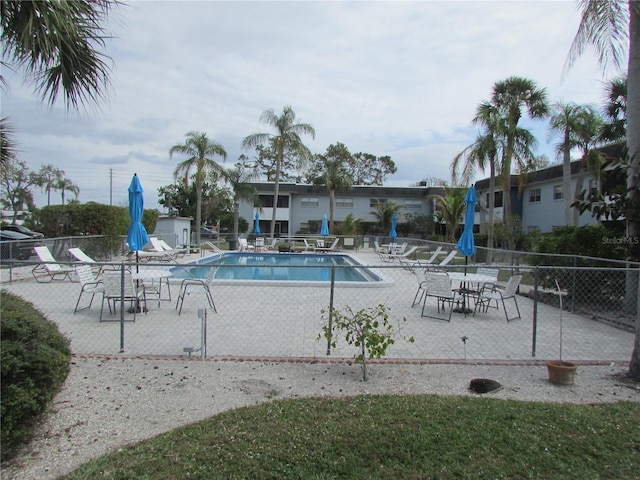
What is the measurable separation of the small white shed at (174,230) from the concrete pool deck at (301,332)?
13127mm

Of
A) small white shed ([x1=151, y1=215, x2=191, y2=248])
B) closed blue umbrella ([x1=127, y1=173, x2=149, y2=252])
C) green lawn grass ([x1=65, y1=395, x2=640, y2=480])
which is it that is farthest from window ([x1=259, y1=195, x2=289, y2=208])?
green lawn grass ([x1=65, y1=395, x2=640, y2=480])

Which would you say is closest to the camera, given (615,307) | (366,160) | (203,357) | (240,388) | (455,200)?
(240,388)

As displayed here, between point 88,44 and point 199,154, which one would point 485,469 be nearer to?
point 88,44

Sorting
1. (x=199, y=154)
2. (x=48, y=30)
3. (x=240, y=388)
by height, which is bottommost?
(x=240, y=388)

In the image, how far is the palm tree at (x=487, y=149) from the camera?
19156 mm

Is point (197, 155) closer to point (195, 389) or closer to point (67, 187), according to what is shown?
point (195, 389)

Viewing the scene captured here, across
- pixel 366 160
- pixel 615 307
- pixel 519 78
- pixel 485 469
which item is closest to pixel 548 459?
pixel 485 469

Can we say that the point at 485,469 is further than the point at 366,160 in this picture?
No

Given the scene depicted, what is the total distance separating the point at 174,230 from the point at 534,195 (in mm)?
23581

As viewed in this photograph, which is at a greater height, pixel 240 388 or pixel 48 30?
pixel 48 30

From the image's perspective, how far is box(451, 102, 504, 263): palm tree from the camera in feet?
62.8

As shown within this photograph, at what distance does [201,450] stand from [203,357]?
2.12 meters

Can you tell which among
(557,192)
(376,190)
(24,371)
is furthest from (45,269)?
(376,190)

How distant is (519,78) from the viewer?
20.1m
